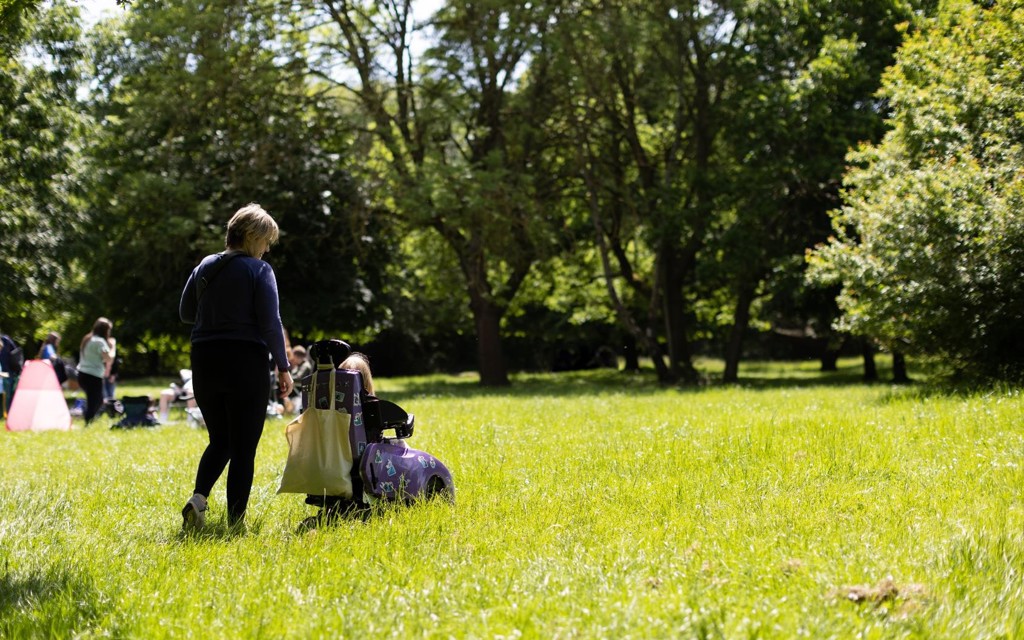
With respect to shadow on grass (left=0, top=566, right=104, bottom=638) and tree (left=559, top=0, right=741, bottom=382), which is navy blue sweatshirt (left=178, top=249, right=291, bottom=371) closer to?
shadow on grass (left=0, top=566, right=104, bottom=638)

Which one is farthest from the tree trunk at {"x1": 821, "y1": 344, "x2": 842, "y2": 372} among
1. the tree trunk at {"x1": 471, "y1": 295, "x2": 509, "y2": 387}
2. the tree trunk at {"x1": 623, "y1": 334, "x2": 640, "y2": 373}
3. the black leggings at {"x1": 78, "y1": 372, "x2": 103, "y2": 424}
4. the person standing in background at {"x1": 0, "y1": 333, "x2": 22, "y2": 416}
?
the person standing in background at {"x1": 0, "y1": 333, "x2": 22, "y2": 416}

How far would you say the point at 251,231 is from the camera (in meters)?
6.05

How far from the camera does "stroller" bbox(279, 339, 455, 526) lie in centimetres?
597

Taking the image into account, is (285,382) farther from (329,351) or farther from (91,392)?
(91,392)

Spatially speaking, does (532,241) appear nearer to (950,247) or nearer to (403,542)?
(950,247)

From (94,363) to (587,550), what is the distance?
12811 millimetres

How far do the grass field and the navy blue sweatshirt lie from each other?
1192mm

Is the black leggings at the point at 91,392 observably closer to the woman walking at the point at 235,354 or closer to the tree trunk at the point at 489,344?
the woman walking at the point at 235,354

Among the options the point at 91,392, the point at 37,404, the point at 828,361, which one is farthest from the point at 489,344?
the point at 828,361

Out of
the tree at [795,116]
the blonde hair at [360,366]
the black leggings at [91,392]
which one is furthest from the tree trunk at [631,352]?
the blonde hair at [360,366]

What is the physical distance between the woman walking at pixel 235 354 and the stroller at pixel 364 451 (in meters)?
0.25

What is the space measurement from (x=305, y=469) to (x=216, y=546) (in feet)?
2.42

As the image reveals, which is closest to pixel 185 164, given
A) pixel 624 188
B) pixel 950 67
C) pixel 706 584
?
pixel 624 188

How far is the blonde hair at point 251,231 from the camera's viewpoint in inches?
238
